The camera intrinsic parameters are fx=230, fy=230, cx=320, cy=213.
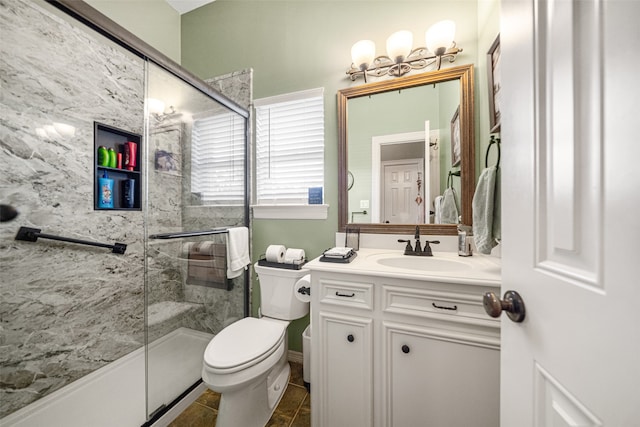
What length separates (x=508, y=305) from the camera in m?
0.50

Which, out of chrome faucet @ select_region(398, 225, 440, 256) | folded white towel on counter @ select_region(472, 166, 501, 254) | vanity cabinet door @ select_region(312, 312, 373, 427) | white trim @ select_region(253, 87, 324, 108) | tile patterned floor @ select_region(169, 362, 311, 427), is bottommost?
tile patterned floor @ select_region(169, 362, 311, 427)

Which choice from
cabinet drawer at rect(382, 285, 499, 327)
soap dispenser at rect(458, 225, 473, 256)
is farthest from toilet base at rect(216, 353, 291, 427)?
soap dispenser at rect(458, 225, 473, 256)

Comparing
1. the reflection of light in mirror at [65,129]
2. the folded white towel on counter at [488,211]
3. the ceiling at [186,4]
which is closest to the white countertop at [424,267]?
the folded white towel on counter at [488,211]

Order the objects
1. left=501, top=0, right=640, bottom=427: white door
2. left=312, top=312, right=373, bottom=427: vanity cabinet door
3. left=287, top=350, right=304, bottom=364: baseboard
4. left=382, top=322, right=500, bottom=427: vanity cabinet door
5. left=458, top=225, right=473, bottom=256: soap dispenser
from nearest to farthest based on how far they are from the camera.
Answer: left=501, top=0, right=640, bottom=427: white door
left=382, top=322, right=500, bottom=427: vanity cabinet door
left=312, top=312, right=373, bottom=427: vanity cabinet door
left=458, top=225, right=473, bottom=256: soap dispenser
left=287, top=350, right=304, bottom=364: baseboard

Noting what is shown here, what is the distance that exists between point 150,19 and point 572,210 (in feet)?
9.25

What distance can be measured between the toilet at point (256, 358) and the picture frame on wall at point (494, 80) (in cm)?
133

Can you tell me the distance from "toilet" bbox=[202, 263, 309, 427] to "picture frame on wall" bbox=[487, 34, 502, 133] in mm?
1331

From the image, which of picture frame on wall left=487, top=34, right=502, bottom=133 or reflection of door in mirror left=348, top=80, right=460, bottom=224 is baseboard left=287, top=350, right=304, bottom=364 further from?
picture frame on wall left=487, top=34, right=502, bottom=133

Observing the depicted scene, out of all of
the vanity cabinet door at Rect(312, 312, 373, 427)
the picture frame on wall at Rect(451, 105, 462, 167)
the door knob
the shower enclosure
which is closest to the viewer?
the door knob

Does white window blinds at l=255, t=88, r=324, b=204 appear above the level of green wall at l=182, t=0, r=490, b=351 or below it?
below

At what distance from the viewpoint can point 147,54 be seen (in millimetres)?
1279

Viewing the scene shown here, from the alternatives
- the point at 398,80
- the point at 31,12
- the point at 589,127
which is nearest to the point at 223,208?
the point at 31,12

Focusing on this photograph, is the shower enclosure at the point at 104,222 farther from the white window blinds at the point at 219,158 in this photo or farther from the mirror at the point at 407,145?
the mirror at the point at 407,145

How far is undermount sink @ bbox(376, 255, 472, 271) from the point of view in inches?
48.7
